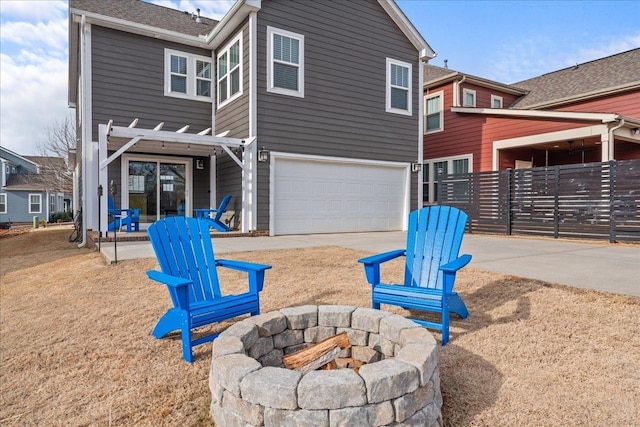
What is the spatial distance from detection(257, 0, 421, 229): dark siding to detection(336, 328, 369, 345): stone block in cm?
661

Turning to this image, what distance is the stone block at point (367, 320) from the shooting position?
93.0 inches

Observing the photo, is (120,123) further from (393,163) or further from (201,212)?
(393,163)

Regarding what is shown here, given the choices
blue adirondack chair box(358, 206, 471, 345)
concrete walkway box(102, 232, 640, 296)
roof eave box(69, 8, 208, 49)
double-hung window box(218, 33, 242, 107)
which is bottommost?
concrete walkway box(102, 232, 640, 296)

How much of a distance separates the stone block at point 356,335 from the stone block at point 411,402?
683 mm

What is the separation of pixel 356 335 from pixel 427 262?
123 centimetres

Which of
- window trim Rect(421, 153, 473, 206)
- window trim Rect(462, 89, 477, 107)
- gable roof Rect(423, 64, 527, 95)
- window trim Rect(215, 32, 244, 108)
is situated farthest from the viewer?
window trim Rect(462, 89, 477, 107)

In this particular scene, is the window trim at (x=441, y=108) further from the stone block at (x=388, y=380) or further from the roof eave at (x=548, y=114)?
the stone block at (x=388, y=380)

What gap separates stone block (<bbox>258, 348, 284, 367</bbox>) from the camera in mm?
2275

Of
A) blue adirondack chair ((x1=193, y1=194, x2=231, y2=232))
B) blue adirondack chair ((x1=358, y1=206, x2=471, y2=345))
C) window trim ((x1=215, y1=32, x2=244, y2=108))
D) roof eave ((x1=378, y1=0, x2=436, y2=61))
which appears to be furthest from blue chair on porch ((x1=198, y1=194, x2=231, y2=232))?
roof eave ((x1=378, y1=0, x2=436, y2=61))

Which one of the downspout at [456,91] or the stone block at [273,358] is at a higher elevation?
the downspout at [456,91]

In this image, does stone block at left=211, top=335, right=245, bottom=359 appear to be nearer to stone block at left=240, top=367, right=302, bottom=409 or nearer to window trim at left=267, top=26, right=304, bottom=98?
stone block at left=240, top=367, right=302, bottom=409

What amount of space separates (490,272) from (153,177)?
858 cm

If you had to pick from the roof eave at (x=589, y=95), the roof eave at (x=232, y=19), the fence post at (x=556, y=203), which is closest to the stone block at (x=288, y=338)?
the roof eave at (x=232, y=19)

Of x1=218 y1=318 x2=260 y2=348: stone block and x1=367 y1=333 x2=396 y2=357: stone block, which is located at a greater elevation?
x1=218 y1=318 x2=260 y2=348: stone block
